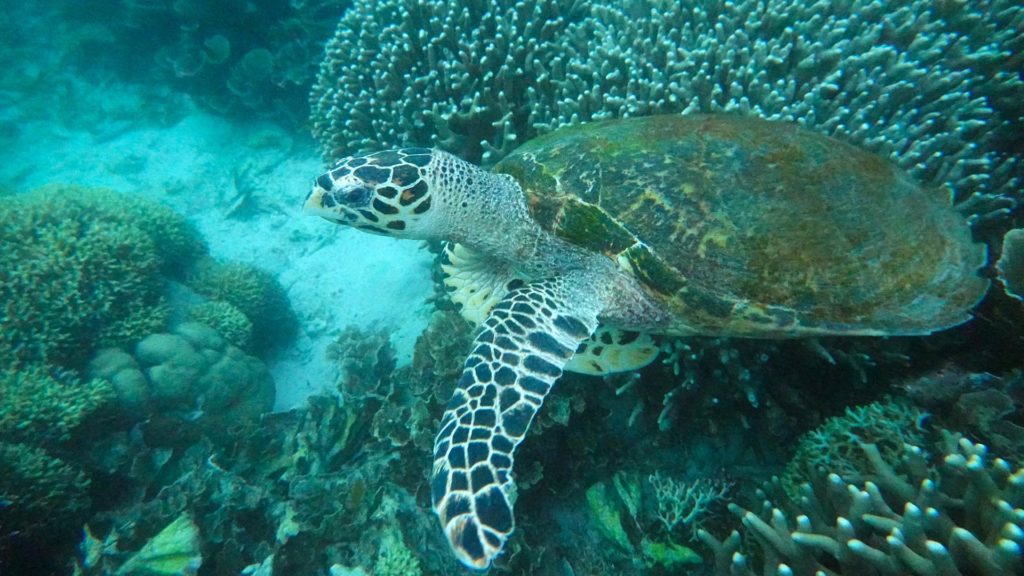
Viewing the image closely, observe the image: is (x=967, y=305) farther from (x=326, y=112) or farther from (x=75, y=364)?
(x=75, y=364)

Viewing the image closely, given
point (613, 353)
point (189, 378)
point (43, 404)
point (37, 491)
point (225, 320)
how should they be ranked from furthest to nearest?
point (225, 320)
point (189, 378)
point (43, 404)
point (37, 491)
point (613, 353)

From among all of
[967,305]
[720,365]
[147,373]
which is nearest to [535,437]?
[720,365]

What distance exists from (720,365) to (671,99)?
1826 mm

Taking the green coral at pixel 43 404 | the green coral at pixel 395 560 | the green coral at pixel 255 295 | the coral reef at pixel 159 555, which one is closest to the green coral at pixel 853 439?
the green coral at pixel 395 560

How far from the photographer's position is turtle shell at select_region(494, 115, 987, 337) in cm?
232

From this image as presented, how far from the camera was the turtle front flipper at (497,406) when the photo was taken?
191 centimetres

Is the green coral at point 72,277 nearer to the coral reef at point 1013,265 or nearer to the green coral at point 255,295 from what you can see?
the green coral at point 255,295

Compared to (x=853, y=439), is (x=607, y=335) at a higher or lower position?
lower

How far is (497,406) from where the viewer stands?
7.50 ft

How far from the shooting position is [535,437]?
293 cm

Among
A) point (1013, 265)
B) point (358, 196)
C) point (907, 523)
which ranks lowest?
point (907, 523)

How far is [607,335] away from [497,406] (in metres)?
1.01

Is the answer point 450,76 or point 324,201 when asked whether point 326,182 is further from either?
point 450,76

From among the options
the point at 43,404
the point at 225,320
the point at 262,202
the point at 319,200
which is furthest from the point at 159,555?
the point at 262,202
